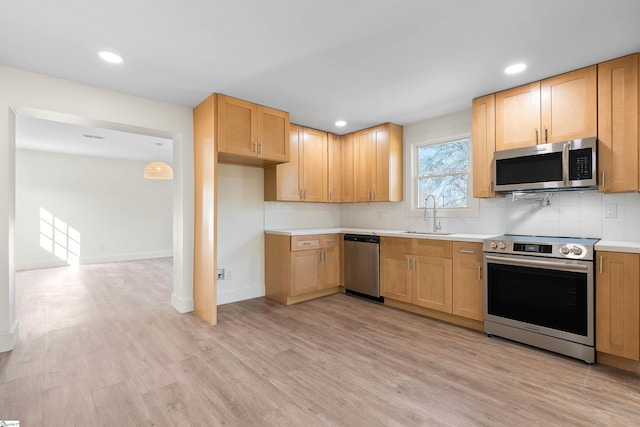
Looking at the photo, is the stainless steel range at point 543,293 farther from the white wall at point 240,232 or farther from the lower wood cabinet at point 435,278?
the white wall at point 240,232

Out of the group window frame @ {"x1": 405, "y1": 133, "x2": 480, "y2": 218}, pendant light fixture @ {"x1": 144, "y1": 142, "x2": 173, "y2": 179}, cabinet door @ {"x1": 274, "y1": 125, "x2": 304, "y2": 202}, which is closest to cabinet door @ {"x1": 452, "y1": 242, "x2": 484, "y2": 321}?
window frame @ {"x1": 405, "y1": 133, "x2": 480, "y2": 218}

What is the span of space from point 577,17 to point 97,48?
11.2 ft

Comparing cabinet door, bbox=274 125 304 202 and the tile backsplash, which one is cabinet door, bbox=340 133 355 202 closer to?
the tile backsplash

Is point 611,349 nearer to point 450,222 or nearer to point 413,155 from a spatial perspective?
point 450,222

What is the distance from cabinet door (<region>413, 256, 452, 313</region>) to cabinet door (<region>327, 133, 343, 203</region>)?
1.74 m

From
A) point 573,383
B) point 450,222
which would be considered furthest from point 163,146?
point 573,383

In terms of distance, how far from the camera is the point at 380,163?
427 centimetres

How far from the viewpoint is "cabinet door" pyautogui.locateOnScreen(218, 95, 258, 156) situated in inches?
126

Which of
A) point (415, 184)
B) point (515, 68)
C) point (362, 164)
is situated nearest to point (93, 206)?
point (362, 164)

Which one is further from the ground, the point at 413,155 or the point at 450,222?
the point at 413,155

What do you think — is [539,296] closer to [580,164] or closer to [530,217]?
[530,217]

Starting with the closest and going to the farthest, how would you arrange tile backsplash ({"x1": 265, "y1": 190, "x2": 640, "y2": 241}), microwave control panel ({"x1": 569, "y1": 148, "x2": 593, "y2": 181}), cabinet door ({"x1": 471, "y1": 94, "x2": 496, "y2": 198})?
microwave control panel ({"x1": 569, "y1": 148, "x2": 593, "y2": 181}), tile backsplash ({"x1": 265, "y1": 190, "x2": 640, "y2": 241}), cabinet door ({"x1": 471, "y1": 94, "x2": 496, "y2": 198})

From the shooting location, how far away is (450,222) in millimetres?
3836

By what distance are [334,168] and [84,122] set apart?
3.15m
